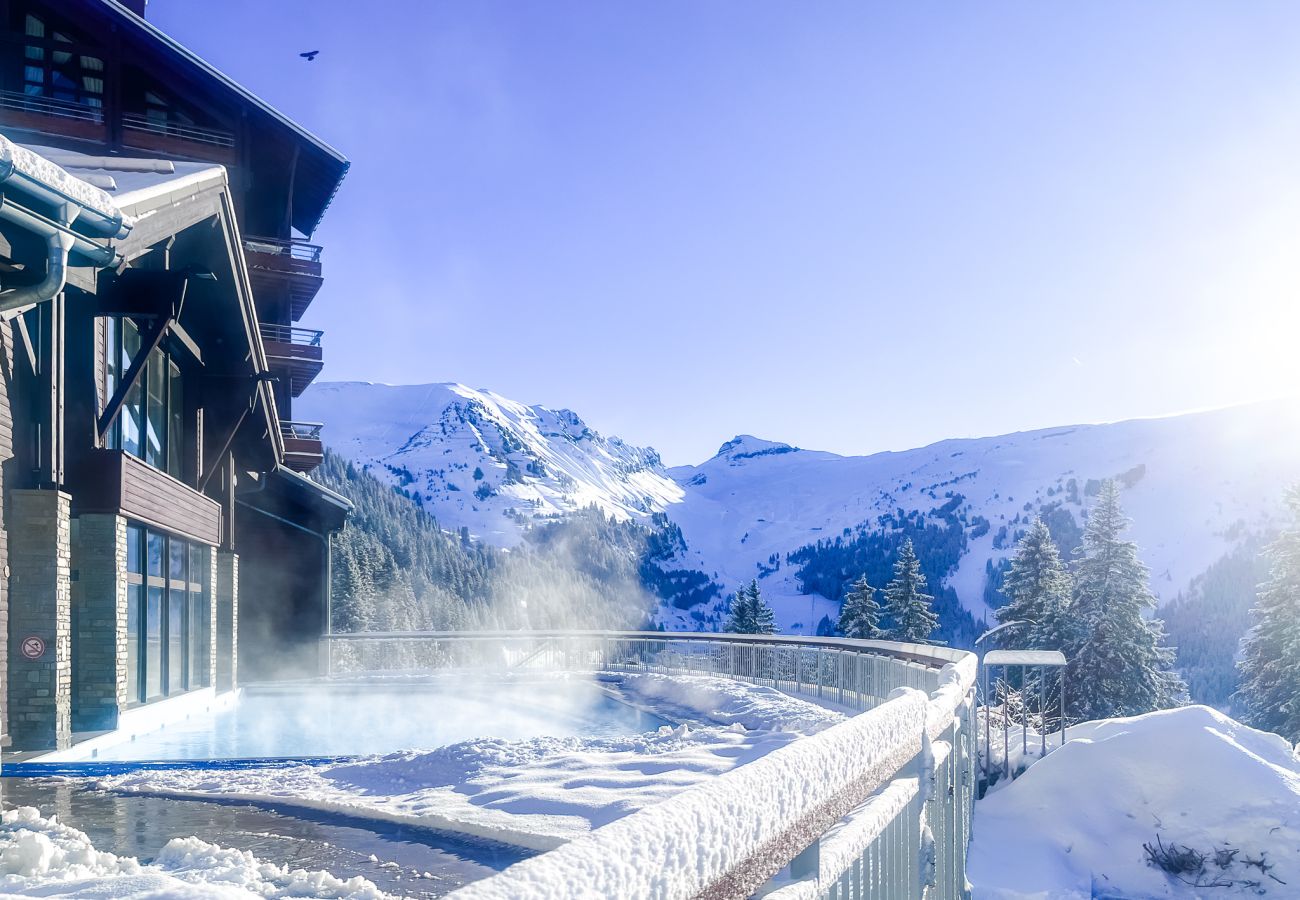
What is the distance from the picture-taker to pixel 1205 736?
739 centimetres

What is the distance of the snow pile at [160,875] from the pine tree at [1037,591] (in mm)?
35009

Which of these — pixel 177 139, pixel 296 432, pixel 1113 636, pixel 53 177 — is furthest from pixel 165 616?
pixel 1113 636

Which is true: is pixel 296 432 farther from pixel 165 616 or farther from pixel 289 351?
pixel 165 616

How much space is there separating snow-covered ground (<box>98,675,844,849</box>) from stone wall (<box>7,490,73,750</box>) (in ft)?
5.86

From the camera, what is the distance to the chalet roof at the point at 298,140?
18219 mm

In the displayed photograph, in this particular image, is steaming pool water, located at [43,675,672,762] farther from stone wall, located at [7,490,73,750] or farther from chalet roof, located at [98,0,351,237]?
chalet roof, located at [98,0,351,237]

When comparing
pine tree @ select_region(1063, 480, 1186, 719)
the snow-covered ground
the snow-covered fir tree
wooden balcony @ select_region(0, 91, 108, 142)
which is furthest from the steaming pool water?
the snow-covered fir tree

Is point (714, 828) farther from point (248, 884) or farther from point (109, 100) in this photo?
point (109, 100)

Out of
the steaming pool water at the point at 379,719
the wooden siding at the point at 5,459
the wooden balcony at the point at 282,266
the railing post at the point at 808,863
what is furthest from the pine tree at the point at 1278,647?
the railing post at the point at 808,863

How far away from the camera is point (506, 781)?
8703mm

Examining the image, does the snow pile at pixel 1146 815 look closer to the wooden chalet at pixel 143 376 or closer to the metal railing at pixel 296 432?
the wooden chalet at pixel 143 376

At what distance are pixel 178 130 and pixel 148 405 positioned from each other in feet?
26.7

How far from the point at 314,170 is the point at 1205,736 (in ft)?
72.3

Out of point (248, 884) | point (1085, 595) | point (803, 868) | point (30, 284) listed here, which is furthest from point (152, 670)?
point (1085, 595)
